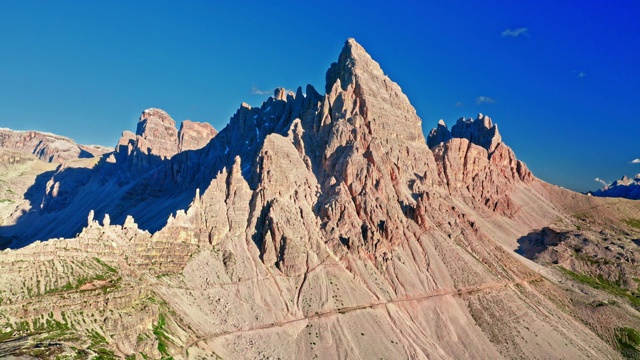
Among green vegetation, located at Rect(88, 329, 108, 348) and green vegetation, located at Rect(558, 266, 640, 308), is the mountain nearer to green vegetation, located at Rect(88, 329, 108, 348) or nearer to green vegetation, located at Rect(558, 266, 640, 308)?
green vegetation, located at Rect(88, 329, 108, 348)

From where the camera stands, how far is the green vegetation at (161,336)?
298 ft

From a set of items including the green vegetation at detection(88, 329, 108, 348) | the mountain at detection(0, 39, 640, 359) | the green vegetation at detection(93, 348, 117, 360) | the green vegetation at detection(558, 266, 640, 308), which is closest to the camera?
the green vegetation at detection(93, 348, 117, 360)

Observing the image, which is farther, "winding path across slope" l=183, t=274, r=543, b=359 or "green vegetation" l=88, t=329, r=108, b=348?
"winding path across slope" l=183, t=274, r=543, b=359

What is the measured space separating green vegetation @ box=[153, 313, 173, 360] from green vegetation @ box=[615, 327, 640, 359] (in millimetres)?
128417

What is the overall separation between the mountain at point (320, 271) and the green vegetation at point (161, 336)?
35 cm


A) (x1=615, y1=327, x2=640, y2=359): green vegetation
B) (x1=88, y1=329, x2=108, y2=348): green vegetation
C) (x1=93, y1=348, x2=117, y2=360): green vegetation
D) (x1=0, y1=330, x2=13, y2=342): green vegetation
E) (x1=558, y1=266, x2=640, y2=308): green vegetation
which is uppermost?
(x1=558, y1=266, x2=640, y2=308): green vegetation

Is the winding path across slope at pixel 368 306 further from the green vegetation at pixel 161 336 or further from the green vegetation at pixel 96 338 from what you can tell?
the green vegetation at pixel 96 338

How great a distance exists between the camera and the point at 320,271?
13862cm

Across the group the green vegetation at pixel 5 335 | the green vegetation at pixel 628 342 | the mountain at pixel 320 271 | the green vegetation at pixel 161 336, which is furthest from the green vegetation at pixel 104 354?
the green vegetation at pixel 628 342

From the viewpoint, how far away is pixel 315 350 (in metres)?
116

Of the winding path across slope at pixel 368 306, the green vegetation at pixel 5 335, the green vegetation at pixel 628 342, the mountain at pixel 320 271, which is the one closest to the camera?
the green vegetation at pixel 5 335

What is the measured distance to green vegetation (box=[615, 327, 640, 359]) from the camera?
137000 mm

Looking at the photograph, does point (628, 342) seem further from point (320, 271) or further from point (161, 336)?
point (161, 336)

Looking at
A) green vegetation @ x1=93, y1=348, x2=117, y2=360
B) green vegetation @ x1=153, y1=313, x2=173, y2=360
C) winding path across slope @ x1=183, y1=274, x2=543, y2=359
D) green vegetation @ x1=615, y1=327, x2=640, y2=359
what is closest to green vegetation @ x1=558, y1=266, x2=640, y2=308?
winding path across slope @ x1=183, y1=274, x2=543, y2=359
